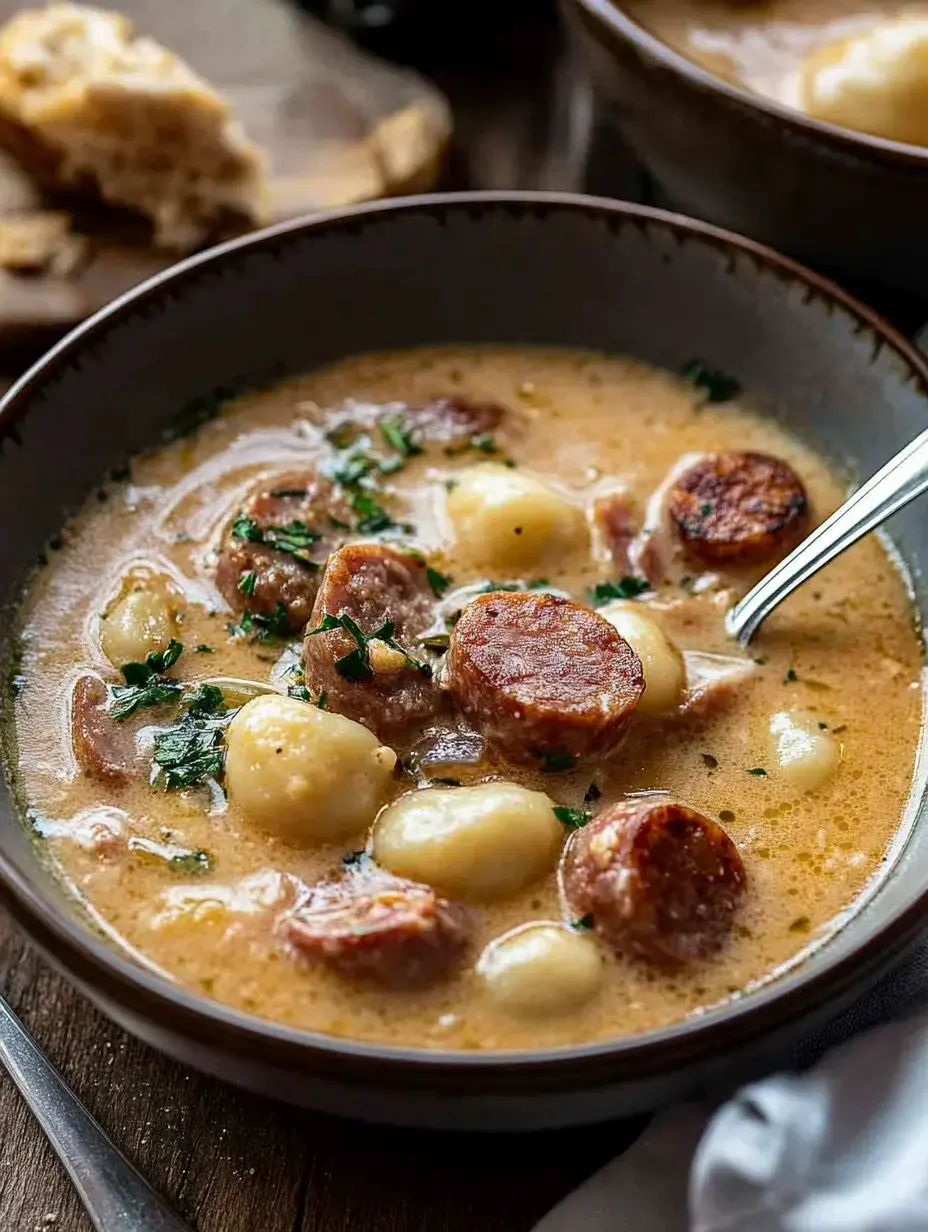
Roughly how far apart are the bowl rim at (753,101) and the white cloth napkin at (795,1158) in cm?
158

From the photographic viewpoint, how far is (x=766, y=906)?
210 centimetres

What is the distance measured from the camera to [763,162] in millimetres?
2900

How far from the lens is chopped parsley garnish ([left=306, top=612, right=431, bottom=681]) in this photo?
2.19 metres

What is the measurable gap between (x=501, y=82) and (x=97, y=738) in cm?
249

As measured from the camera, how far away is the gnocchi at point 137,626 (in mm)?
2373

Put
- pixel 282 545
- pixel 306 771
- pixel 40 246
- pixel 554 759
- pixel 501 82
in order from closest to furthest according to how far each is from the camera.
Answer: pixel 306 771 → pixel 554 759 → pixel 282 545 → pixel 40 246 → pixel 501 82

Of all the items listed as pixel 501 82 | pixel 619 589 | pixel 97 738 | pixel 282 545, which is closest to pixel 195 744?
pixel 97 738

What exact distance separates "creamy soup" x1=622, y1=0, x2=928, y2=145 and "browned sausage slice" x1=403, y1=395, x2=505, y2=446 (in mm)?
1075

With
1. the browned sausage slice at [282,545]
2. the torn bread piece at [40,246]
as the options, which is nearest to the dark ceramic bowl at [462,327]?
the browned sausage slice at [282,545]

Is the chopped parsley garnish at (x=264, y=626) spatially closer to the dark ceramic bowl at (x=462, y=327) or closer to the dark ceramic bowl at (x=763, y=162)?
the dark ceramic bowl at (x=462, y=327)

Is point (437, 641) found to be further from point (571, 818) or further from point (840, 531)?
point (840, 531)

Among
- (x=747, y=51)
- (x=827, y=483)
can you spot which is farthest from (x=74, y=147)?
(x=827, y=483)

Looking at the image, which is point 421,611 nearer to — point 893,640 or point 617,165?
point 893,640

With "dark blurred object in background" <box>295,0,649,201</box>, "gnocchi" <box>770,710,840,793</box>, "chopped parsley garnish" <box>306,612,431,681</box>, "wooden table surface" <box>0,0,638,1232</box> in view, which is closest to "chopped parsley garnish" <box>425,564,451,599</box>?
"chopped parsley garnish" <box>306,612,431,681</box>
